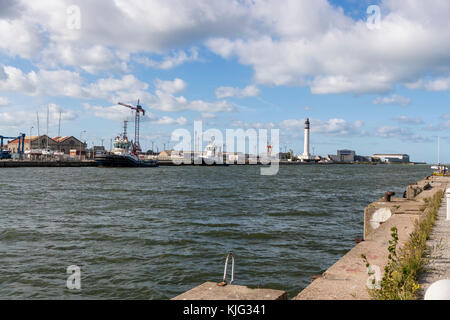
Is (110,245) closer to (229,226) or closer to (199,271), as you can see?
(199,271)

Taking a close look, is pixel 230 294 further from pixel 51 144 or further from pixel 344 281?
pixel 51 144

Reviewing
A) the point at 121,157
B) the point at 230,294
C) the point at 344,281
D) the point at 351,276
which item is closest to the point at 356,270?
the point at 351,276

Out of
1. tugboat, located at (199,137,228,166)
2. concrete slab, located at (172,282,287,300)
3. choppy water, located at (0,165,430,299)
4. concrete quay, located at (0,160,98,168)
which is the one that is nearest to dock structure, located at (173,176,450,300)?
concrete slab, located at (172,282,287,300)

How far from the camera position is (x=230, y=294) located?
5059 mm

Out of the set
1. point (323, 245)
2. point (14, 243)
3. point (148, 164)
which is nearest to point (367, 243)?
point (323, 245)

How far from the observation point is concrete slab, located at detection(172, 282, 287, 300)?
488 cm

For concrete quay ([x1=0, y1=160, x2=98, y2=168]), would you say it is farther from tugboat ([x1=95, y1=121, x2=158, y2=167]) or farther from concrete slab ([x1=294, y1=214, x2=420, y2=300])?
concrete slab ([x1=294, y1=214, x2=420, y2=300])

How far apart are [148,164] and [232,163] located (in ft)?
261

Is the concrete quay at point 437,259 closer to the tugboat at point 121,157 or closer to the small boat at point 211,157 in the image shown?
the tugboat at point 121,157

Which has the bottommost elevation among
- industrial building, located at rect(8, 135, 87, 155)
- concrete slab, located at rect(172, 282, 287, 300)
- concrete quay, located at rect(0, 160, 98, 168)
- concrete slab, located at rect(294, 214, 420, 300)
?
concrete slab, located at rect(294, 214, 420, 300)

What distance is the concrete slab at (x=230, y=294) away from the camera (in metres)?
4.88

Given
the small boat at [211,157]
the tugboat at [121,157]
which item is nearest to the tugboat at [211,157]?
the small boat at [211,157]

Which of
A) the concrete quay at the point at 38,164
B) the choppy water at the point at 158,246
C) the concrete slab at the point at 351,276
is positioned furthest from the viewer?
the concrete quay at the point at 38,164
